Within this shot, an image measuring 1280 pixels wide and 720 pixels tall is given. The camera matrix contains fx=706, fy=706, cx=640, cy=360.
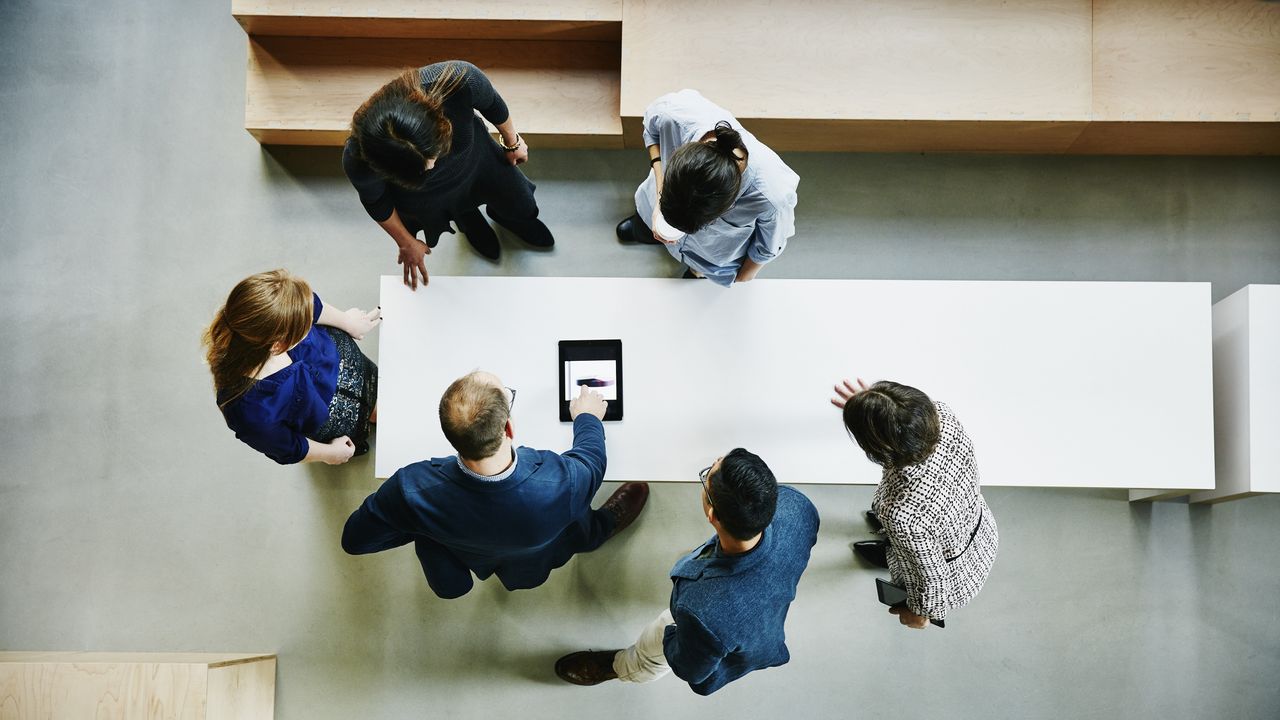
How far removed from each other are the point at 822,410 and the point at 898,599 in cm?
65

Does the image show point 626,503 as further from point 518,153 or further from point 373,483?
point 518,153

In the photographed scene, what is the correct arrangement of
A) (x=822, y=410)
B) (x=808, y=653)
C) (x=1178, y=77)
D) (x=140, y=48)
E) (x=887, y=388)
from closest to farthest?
1. (x=887, y=388)
2. (x=822, y=410)
3. (x=1178, y=77)
4. (x=808, y=653)
5. (x=140, y=48)

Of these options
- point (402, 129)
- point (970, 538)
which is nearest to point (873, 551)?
point (970, 538)

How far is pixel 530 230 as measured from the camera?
2686mm

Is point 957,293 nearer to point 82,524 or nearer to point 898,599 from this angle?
point 898,599

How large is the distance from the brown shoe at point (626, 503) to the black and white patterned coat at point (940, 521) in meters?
0.97

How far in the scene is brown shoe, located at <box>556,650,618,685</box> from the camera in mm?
2566

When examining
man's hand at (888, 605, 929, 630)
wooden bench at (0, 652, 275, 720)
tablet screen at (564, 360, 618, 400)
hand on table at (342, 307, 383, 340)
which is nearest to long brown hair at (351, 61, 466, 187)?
hand on table at (342, 307, 383, 340)

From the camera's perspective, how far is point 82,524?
2807mm

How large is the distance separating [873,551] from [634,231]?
4.97 ft

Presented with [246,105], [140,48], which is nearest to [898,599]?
[246,105]

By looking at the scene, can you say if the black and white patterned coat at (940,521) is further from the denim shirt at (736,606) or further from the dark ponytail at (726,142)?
the dark ponytail at (726,142)

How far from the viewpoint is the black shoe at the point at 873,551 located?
2.61 metres

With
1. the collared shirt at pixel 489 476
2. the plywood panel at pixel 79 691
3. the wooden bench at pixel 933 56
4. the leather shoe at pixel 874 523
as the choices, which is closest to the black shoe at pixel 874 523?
the leather shoe at pixel 874 523
